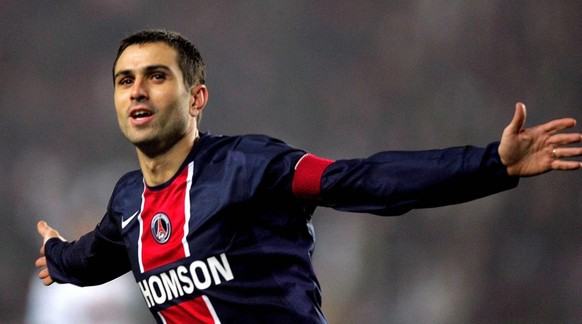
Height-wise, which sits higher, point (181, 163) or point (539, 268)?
point (181, 163)

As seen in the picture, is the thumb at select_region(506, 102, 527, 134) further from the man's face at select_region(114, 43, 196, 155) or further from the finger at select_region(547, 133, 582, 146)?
the man's face at select_region(114, 43, 196, 155)

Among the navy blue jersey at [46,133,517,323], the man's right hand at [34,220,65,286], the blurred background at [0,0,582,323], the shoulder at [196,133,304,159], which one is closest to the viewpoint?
the navy blue jersey at [46,133,517,323]

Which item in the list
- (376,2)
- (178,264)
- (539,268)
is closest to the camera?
(178,264)

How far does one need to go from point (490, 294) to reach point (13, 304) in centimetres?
317

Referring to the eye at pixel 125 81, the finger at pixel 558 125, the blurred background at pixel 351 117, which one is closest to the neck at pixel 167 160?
the eye at pixel 125 81

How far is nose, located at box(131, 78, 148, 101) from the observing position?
2.58 metres

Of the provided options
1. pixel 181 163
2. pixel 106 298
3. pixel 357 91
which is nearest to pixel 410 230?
A: pixel 357 91

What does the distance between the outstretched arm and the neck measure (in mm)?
1120

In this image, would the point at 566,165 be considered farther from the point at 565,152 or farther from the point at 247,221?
the point at 247,221

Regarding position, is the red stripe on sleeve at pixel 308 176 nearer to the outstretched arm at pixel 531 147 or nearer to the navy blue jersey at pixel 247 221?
the navy blue jersey at pixel 247 221

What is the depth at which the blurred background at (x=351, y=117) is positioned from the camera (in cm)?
524

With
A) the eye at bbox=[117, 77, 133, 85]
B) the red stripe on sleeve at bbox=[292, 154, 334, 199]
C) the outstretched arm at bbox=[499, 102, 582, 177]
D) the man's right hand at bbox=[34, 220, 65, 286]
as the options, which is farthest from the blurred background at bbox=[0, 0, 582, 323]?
the outstretched arm at bbox=[499, 102, 582, 177]

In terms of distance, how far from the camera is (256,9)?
571 centimetres

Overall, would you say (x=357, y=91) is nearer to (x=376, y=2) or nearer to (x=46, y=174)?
(x=376, y=2)
